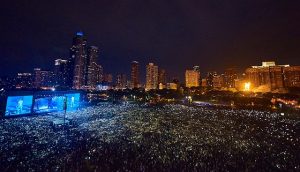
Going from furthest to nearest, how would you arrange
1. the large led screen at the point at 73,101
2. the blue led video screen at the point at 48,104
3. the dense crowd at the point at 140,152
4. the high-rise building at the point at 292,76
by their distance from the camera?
the high-rise building at the point at 292,76, the large led screen at the point at 73,101, the blue led video screen at the point at 48,104, the dense crowd at the point at 140,152

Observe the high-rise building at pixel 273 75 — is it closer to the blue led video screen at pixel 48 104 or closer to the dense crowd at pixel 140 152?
the blue led video screen at pixel 48 104

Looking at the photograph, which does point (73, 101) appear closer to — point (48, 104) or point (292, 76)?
point (48, 104)

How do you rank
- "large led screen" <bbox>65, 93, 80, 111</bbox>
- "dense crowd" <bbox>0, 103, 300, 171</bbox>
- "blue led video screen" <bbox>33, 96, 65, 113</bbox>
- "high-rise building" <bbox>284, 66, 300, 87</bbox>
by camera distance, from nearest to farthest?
1. "dense crowd" <bbox>0, 103, 300, 171</bbox>
2. "blue led video screen" <bbox>33, 96, 65, 113</bbox>
3. "large led screen" <bbox>65, 93, 80, 111</bbox>
4. "high-rise building" <bbox>284, 66, 300, 87</bbox>

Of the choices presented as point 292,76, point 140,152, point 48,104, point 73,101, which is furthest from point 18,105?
point 292,76

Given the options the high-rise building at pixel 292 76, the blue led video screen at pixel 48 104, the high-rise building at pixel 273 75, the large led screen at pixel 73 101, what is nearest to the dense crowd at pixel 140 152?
→ the blue led video screen at pixel 48 104

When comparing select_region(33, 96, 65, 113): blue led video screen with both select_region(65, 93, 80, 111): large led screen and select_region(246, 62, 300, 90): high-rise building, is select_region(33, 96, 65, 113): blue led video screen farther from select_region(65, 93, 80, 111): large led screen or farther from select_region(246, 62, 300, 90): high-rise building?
select_region(246, 62, 300, 90): high-rise building

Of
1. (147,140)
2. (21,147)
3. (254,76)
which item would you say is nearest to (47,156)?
(21,147)

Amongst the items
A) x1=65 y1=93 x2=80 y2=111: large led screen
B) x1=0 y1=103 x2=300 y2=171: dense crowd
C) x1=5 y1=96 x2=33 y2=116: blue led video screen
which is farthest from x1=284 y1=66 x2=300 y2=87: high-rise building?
x1=5 y1=96 x2=33 y2=116: blue led video screen

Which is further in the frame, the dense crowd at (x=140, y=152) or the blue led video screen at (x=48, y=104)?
the blue led video screen at (x=48, y=104)
